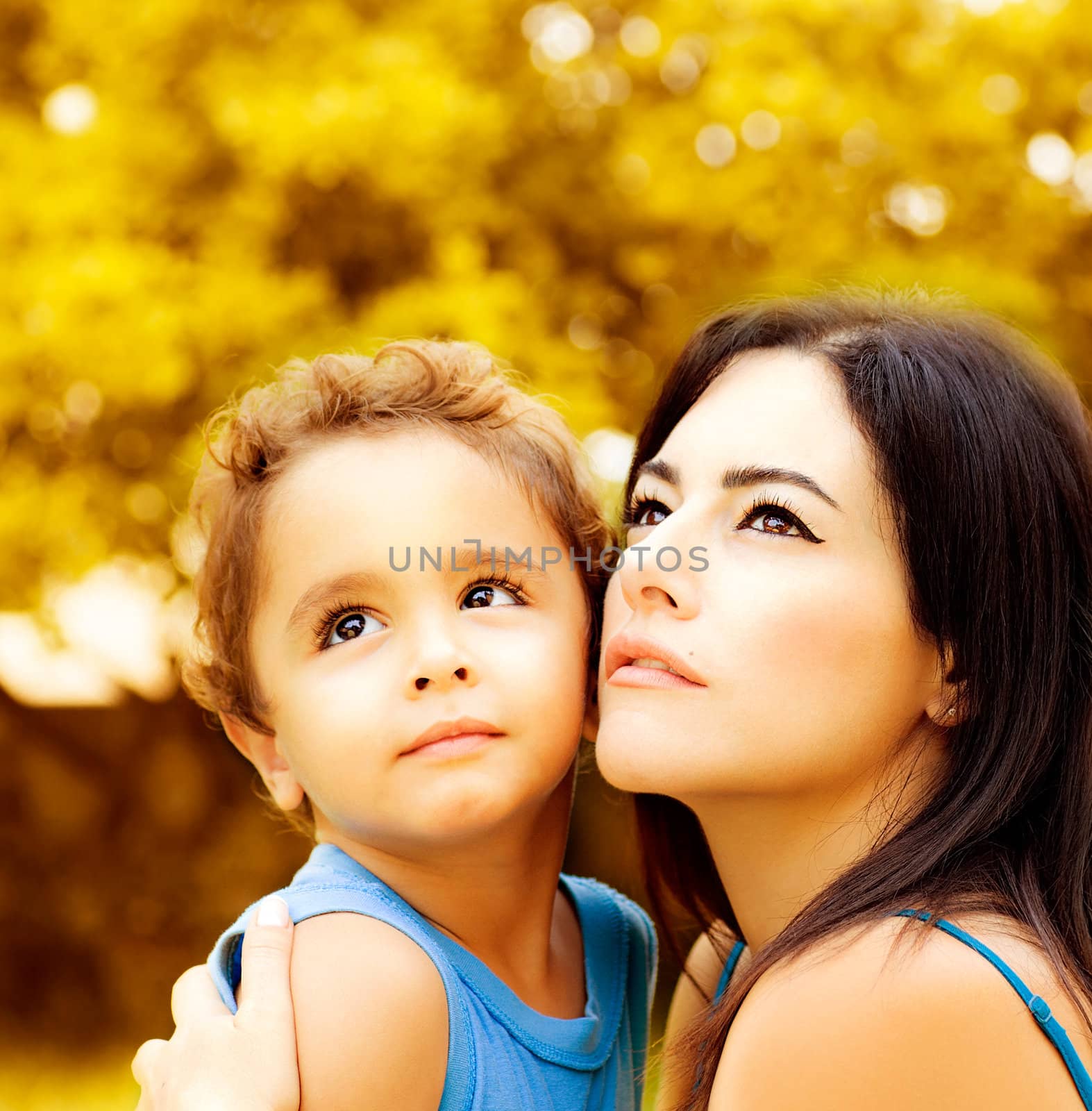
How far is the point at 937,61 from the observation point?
16.8 ft

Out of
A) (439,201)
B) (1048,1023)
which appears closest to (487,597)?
(1048,1023)

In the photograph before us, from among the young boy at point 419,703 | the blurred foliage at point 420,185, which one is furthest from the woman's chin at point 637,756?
the blurred foliage at point 420,185

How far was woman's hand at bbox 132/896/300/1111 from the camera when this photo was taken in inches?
63.5

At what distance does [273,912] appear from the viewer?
1.81 metres

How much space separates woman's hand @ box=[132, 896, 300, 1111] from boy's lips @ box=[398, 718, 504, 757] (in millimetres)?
300

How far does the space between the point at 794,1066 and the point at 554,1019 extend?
0.54m

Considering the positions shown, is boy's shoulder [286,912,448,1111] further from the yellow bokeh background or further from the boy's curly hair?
the yellow bokeh background

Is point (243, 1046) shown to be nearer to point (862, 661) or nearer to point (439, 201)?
point (862, 661)

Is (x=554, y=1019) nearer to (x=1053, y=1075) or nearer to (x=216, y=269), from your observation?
(x=1053, y=1075)

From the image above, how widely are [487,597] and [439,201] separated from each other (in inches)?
146

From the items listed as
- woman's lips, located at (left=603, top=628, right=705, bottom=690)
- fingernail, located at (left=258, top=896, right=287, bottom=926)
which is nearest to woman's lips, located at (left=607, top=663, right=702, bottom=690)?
woman's lips, located at (left=603, top=628, right=705, bottom=690)

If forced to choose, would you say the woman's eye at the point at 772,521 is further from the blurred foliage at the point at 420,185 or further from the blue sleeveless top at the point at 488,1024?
the blurred foliage at the point at 420,185

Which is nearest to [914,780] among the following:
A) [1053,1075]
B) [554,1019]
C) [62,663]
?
[1053,1075]

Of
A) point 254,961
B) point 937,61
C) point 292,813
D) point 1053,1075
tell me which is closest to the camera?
point 1053,1075
